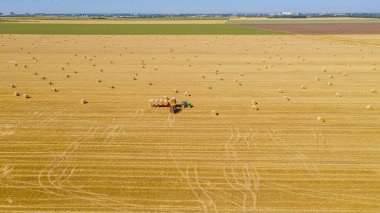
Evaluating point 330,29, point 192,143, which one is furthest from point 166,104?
point 330,29

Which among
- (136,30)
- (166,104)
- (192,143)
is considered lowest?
(192,143)

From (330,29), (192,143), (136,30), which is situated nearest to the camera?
(192,143)

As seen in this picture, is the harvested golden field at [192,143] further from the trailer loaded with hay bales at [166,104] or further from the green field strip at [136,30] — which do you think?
the green field strip at [136,30]

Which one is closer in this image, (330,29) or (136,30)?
(136,30)

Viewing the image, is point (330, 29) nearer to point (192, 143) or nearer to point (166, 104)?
point (166, 104)

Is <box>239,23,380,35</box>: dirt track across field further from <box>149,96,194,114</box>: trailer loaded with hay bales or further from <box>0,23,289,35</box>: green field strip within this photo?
<box>149,96,194,114</box>: trailer loaded with hay bales

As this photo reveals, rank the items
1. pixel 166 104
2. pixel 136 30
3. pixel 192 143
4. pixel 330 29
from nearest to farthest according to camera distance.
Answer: pixel 192 143 → pixel 166 104 → pixel 136 30 → pixel 330 29

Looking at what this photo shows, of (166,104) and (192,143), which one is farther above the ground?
(166,104)

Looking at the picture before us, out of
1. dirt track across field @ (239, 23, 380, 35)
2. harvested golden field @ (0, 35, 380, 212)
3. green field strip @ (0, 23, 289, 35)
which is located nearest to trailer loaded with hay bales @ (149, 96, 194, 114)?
harvested golden field @ (0, 35, 380, 212)

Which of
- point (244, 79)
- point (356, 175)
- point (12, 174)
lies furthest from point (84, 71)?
point (356, 175)

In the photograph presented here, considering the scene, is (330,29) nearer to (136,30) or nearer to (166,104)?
(136,30)
